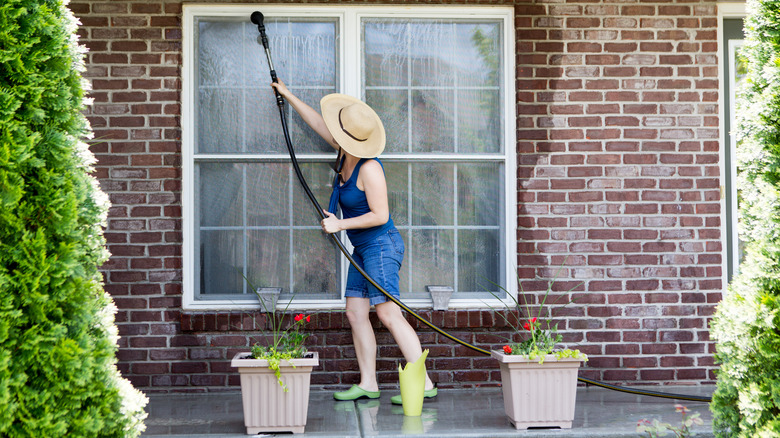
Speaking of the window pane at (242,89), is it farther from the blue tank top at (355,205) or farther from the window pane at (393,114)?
the blue tank top at (355,205)

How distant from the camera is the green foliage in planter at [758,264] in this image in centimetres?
258

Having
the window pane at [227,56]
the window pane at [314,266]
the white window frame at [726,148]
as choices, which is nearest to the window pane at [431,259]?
the window pane at [314,266]

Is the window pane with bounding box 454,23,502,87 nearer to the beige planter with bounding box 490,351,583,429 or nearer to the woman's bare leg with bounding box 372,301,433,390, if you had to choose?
the woman's bare leg with bounding box 372,301,433,390

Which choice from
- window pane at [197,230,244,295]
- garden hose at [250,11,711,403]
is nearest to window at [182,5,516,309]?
window pane at [197,230,244,295]

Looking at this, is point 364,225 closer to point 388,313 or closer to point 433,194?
point 388,313

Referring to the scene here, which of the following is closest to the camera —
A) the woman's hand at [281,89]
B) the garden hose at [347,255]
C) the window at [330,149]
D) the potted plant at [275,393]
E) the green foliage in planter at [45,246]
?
the green foliage in planter at [45,246]

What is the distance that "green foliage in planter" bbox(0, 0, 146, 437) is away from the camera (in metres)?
2.30

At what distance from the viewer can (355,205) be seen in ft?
13.2

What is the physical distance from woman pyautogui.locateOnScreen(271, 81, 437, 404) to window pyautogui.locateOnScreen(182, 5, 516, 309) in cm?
32

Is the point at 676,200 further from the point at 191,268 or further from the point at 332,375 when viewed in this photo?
the point at 191,268

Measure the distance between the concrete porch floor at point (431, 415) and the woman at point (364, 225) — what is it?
0.20 meters

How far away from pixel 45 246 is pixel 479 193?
108 inches

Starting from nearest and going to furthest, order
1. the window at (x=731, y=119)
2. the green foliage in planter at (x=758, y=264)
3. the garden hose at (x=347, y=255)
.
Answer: the green foliage in planter at (x=758, y=264)
the garden hose at (x=347, y=255)
the window at (x=731, y=119)

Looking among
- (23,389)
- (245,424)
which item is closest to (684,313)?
(245,424)
